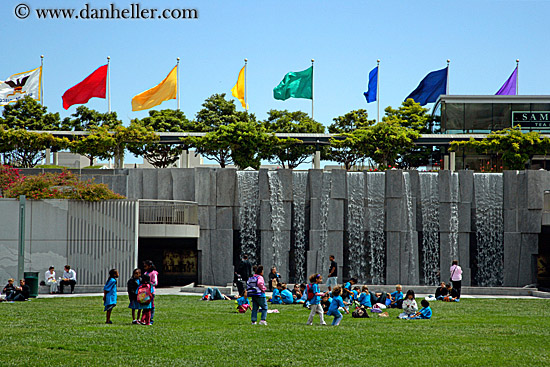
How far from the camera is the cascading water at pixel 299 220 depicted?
129ft

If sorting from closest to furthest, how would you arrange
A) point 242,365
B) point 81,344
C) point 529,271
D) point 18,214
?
1. point 242,365
2. point 81,344
3. point 18,214
4. point 529,271

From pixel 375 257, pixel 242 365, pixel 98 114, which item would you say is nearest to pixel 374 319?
pixel 242 365

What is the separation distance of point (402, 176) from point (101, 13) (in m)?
17.6

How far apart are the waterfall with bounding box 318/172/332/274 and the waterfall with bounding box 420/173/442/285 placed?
4.94 metres

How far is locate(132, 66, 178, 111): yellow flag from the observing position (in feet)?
188

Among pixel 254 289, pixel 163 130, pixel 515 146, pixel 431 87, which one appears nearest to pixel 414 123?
pixel 431 87

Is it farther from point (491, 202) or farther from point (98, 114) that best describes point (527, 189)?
point (98, 114)

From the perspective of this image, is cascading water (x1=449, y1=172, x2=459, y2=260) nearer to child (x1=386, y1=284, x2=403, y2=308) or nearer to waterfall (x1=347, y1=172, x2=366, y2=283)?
waterfall (x1=347, y1=172, x2=366, y2=283)

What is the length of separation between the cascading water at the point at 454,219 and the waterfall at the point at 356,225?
14.8 ft

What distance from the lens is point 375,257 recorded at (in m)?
39.2

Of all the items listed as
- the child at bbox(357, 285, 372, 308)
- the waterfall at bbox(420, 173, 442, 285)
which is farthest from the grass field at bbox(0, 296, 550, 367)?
the waterfall at bbox(420, 173, 442, 285)

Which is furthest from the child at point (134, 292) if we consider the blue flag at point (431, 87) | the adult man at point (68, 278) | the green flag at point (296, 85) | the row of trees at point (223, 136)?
the blue flag at point (431, 87)

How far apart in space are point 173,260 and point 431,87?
3052 cm

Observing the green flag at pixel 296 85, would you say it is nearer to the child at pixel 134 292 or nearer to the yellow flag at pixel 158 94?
the yellow flag at pixel 158 94
